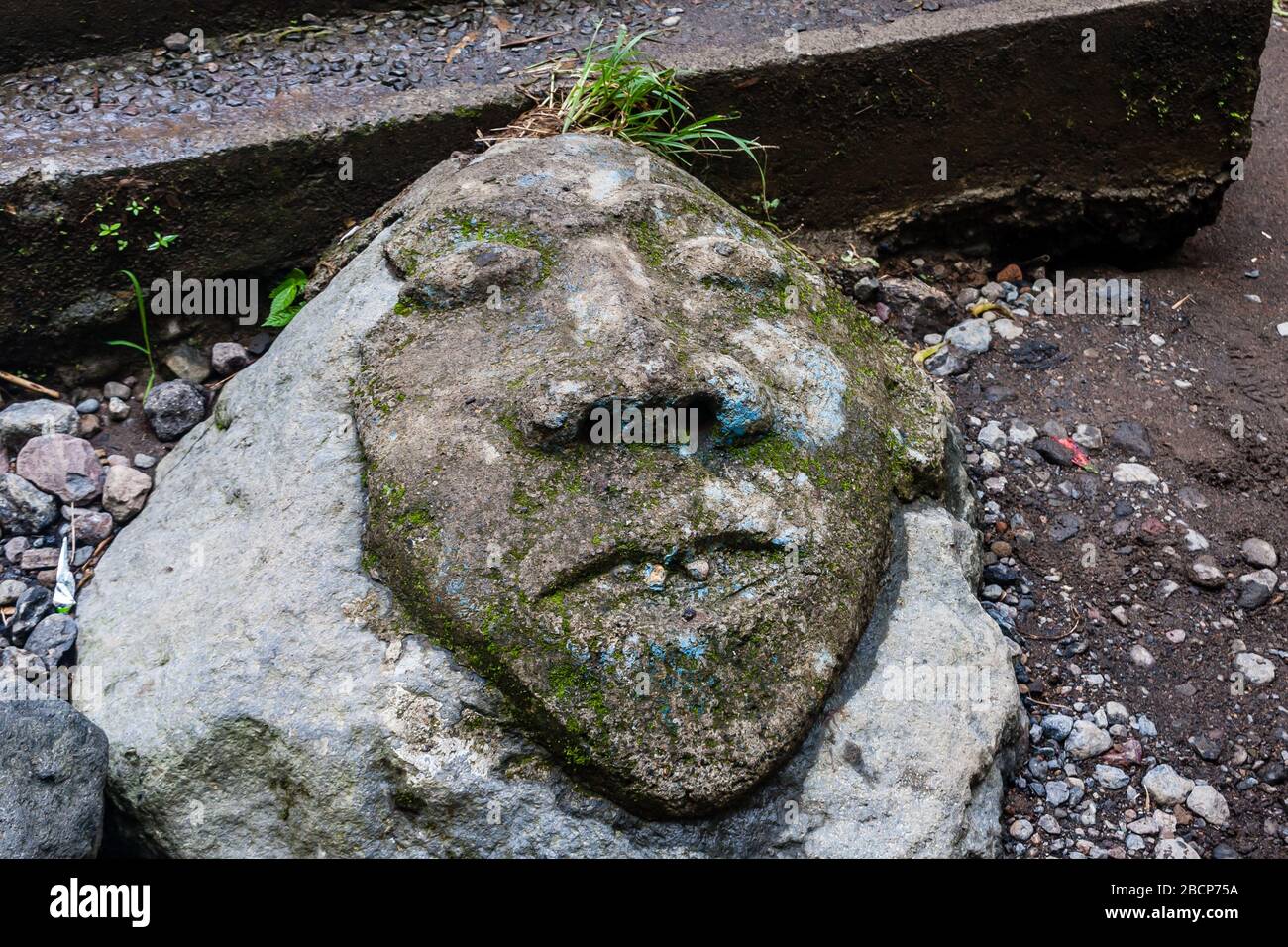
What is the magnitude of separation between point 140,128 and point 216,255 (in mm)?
440

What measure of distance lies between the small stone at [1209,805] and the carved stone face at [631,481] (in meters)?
0.96

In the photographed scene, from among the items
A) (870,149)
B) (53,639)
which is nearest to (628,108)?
(870,149)

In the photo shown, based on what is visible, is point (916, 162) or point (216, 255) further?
point (916, 162)

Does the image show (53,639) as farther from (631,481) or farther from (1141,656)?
(1141,656)

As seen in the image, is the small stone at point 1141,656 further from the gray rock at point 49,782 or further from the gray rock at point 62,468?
the gray rock at point 62,468

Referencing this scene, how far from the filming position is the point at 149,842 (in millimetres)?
2391

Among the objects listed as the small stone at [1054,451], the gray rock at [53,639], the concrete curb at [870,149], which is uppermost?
the concrete curb at [870,149]

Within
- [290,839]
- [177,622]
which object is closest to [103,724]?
[177,622]

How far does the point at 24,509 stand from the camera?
327 cm

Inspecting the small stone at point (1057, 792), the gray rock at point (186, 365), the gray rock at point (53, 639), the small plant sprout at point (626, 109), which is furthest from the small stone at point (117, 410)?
the small stone at point (1057, 792)

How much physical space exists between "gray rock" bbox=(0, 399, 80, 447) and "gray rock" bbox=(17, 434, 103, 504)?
72 millimetres

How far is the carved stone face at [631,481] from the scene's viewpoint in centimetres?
219
